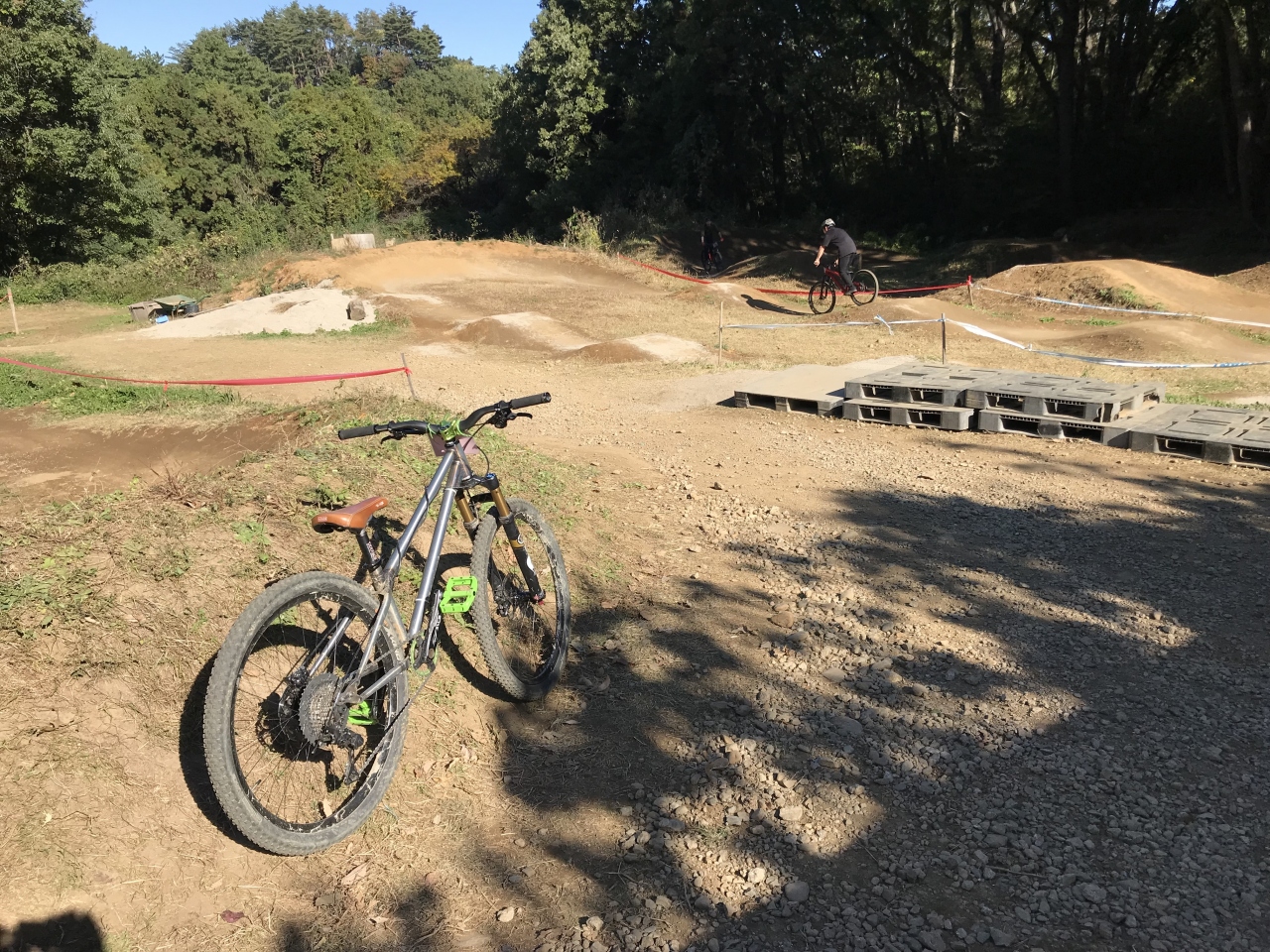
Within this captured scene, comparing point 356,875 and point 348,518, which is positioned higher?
point 348,518

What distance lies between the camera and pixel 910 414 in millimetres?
9672

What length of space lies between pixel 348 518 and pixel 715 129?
35.2 metres

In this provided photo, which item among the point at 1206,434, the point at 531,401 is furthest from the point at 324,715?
the point at 1206,434

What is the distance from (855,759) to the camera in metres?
3.97

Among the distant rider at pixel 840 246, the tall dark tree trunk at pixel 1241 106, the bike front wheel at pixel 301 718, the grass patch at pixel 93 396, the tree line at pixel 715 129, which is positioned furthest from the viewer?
the tree line at pixel 715 129

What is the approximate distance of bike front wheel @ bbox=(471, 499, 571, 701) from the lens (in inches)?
162

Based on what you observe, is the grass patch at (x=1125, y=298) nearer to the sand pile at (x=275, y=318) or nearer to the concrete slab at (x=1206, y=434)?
the concrete slab at (x=1206, y=434)

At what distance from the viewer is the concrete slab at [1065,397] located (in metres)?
8.71

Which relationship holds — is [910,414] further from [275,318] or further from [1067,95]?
[1067,95]

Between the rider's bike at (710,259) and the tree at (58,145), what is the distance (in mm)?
19579

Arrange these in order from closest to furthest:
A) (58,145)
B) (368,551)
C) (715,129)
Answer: (368,551), (58,145), (715,129)

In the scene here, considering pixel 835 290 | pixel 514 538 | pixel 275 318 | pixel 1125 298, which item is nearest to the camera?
pixel 514 538

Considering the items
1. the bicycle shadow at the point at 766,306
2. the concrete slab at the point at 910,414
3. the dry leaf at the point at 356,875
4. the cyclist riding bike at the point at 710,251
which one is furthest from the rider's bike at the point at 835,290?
the dry leaf at the point at 356,875

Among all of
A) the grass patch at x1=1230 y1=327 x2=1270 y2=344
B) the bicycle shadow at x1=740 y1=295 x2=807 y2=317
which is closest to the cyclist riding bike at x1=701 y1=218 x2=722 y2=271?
the bicycle shadow at x1=740 y1=295 x2=807 y2=317
